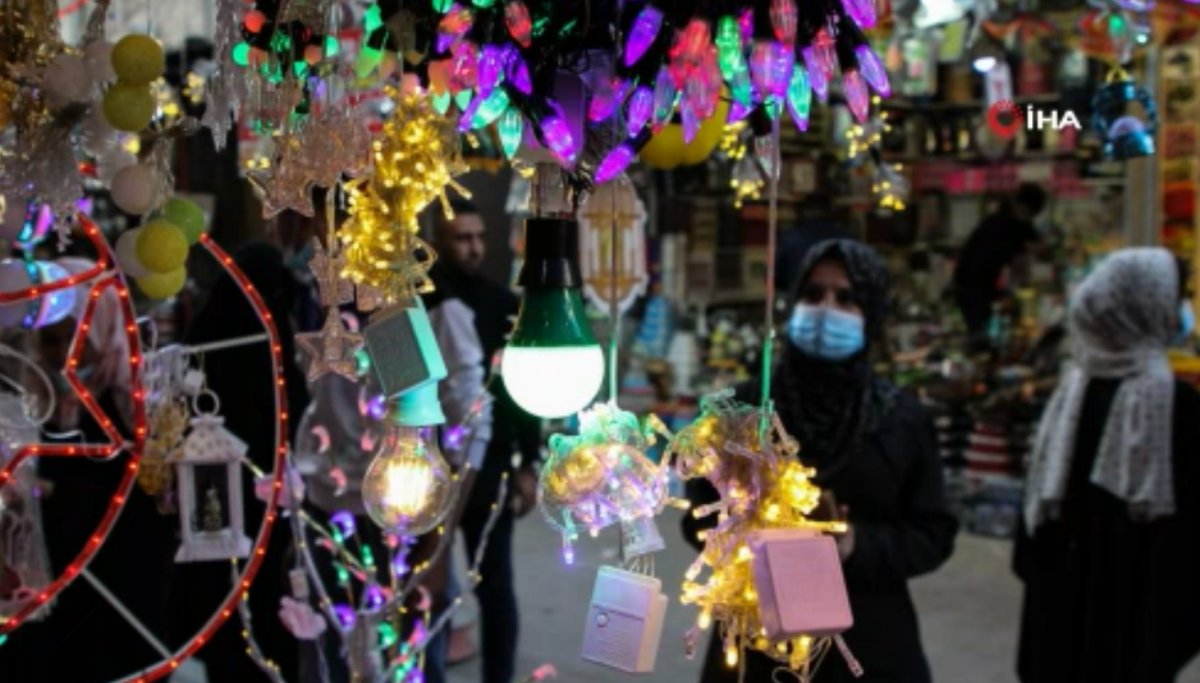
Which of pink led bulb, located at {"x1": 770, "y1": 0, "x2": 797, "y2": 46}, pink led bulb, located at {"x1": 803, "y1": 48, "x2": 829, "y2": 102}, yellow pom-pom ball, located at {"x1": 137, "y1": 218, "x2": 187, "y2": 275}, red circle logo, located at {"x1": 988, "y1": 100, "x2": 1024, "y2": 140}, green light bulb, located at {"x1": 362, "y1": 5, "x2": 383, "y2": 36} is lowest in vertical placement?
yellow pom-pom ball, located at {"x1": 137, "y1": 218, "x2": 187, "y2": 275}

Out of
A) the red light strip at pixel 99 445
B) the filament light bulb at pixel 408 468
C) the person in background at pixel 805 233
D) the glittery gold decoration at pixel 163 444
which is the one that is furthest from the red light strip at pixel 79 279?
the person in background at pixel 805 233

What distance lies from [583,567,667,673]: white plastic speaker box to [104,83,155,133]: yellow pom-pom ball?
0.69 metres

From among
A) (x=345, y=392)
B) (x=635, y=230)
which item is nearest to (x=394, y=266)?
(x=345, y=392)

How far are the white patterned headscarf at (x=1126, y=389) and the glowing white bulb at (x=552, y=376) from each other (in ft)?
7.24

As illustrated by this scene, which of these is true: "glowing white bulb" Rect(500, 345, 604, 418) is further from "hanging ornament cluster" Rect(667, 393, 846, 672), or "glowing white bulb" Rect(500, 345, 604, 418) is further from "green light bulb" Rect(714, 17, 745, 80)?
"green light bulb" Rect(714, 17, 745, 80)

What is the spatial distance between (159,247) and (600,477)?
582 millimetres

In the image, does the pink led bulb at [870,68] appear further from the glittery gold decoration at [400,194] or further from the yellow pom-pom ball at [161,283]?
the yellow pom-pom ball at [161,283]

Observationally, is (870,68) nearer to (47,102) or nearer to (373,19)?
(373,19)

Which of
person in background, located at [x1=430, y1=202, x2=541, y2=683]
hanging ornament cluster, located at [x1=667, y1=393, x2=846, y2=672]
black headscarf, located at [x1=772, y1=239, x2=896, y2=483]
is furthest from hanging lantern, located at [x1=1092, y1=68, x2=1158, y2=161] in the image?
person in background, located at [x1=430, y1=202, x2=541, y2=683]

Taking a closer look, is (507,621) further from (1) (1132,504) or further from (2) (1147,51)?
(2) (1147,51)

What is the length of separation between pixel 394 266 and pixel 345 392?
1.64m

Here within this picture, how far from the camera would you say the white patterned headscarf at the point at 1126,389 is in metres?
3.06

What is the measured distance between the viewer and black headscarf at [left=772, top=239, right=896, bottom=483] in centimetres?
221

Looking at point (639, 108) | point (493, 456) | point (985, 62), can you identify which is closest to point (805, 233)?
point (493, 456)
